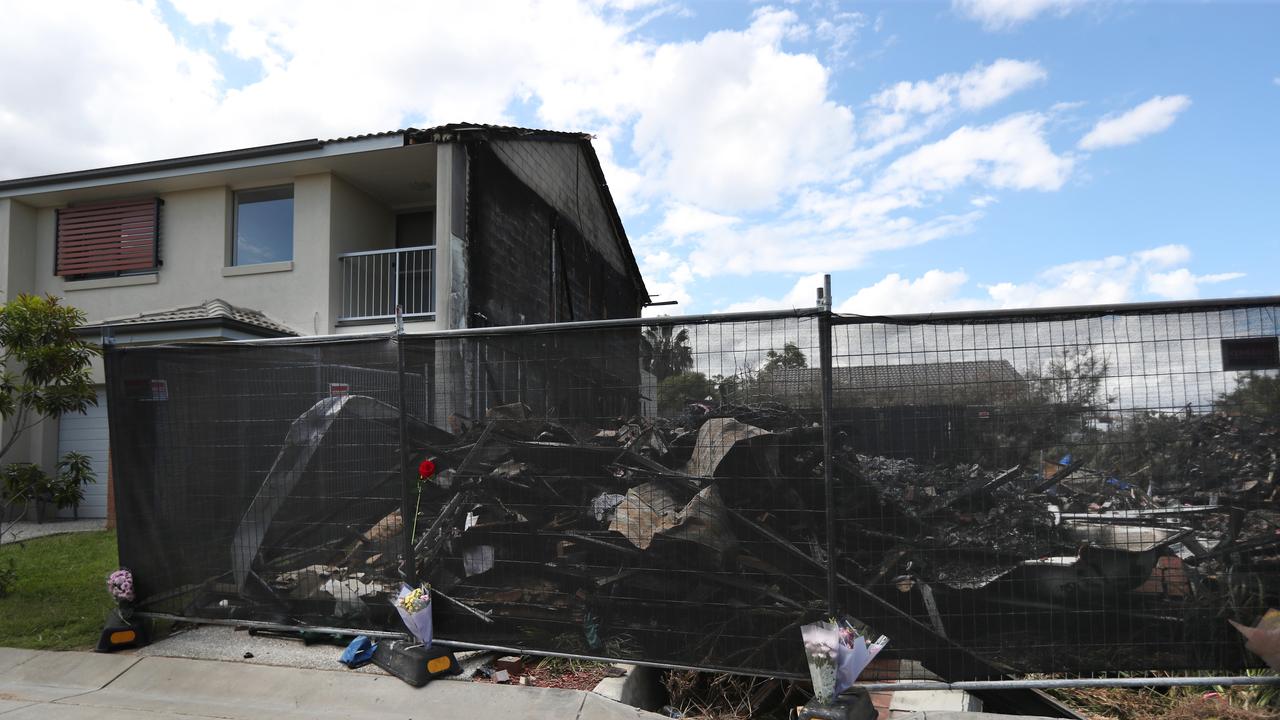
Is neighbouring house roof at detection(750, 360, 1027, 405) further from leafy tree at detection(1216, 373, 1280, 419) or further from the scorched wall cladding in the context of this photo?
the scorched wall cladding

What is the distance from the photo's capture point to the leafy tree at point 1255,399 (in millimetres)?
3648

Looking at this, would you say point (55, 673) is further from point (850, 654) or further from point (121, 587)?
point (850, 654)

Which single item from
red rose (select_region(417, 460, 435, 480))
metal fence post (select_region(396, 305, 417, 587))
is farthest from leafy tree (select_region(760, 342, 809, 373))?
metal fence post (select_region(396, 305, 417, 587))

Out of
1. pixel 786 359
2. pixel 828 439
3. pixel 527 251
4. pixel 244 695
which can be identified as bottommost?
pixel 244 695

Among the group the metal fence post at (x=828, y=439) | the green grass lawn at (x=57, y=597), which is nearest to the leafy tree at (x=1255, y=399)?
the metal fence post at (x=828, y=439)

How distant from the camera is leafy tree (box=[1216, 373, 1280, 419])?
3648 mm

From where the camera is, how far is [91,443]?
41.8ft

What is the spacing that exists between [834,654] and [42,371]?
22.2ft

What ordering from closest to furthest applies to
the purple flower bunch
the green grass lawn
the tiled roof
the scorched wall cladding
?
1. the purple flower bunch
2. the green grass lawn
3. the tiled roof
4. the scorched wall cladding

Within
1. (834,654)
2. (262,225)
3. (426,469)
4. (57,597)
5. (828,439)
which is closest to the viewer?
(834,654)

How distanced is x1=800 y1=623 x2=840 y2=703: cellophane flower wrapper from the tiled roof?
9.22 metres

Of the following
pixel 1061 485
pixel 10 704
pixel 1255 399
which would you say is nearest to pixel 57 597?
pixel 10 704

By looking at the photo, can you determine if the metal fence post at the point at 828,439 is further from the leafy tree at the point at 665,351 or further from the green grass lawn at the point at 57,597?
the green grass lawn at the point at 57,597

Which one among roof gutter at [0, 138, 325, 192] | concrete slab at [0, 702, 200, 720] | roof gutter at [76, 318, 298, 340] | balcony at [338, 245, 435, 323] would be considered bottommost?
concrete slab at [0, 702, 200, 720]
